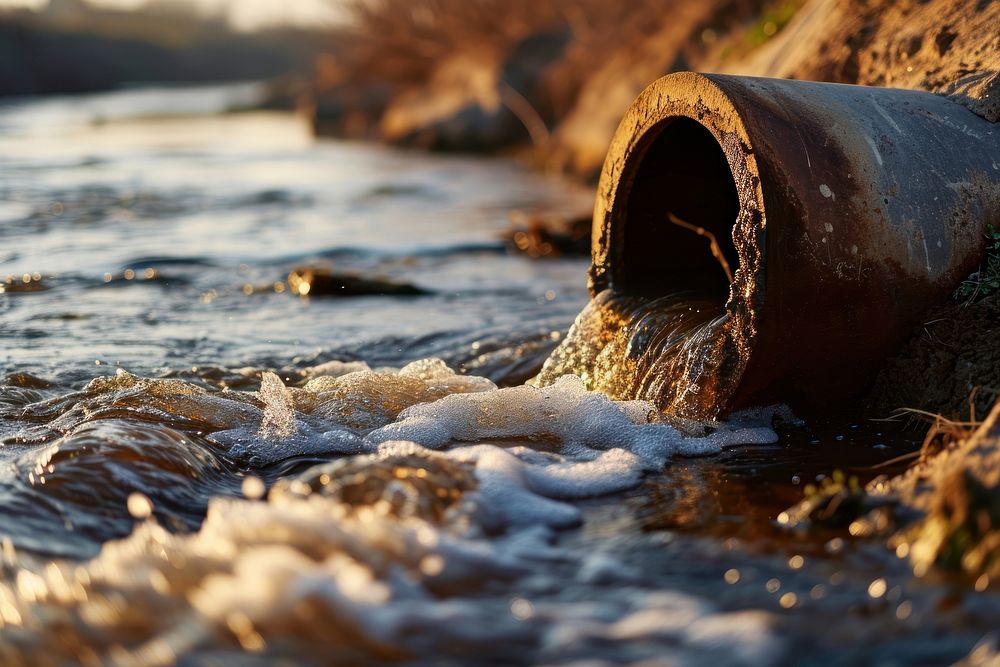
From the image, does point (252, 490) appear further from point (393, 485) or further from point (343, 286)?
point (343, 286)

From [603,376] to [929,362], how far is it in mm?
1378

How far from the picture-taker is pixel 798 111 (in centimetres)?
413

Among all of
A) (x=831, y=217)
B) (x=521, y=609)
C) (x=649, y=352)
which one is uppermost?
(x=831, y=217)

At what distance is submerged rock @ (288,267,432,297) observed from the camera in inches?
306

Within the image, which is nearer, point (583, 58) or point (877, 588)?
point (877, 588)

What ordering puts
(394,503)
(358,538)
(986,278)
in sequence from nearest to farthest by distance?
1. (358,538)
2. (394,503)
3. (986,278)

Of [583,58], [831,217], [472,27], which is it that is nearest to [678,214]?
[831,217]

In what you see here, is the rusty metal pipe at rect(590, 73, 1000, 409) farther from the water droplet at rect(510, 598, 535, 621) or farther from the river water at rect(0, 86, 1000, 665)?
the water droplet at rect(510, 598, 535, 621)

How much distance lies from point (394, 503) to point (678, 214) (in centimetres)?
274

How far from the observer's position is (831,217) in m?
3.96

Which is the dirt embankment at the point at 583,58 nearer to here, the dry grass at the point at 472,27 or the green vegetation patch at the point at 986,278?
the dry grass at the point at 472,27

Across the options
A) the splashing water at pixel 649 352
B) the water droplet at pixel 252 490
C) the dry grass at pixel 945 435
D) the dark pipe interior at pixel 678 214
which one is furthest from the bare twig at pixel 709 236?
the water droplet at pixel 252 490

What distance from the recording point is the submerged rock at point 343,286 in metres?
7.77

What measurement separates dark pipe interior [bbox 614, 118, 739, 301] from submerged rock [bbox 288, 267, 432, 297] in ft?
9.26
